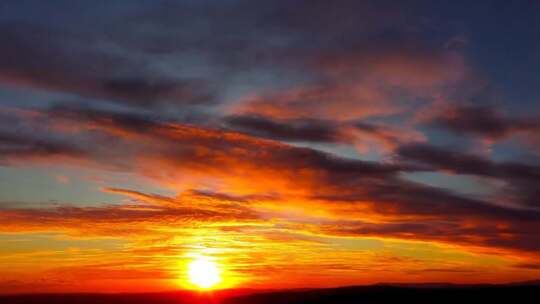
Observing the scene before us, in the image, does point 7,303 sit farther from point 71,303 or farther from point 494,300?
point 494,300

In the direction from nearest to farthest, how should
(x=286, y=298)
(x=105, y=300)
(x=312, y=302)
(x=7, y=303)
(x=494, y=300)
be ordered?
1. (x=494, y=300)
2. (x=312, y=302)
3. (x=7, y=303)
4. (x=286, y=298)
5. (x=105, y=300)

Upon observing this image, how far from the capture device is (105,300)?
107688 millimetres

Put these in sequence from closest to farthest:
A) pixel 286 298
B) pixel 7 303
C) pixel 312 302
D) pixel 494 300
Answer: pixel 494 300 < pixel 312 302 < pixel 7 303 < pixel 286 298

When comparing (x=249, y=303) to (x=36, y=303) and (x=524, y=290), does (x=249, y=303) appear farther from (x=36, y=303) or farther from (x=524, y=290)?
(x=524, y=290)

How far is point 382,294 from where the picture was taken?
84.9m

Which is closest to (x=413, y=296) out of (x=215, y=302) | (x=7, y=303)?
(x=215, y=302)

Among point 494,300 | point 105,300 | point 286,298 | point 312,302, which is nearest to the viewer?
point 494,300

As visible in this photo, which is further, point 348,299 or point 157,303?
point 157,303

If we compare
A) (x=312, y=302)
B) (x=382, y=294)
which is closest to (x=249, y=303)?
(x=312, y=302)

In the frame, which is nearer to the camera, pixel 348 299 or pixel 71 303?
pixel 348 299

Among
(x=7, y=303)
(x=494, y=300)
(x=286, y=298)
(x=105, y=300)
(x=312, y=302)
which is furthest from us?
(x=105, y=300)

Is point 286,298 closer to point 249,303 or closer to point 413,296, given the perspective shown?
point 249,303

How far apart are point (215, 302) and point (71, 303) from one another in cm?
2347

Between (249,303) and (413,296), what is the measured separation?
26.3 meters
